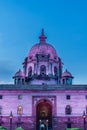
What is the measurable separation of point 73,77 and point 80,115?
460 inches

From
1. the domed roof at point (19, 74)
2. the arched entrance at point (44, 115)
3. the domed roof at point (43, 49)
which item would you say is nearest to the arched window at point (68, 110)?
the arched entrance at point (44, 115)

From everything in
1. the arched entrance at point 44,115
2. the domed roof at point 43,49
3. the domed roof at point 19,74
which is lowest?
the arched entrance at point 44,115

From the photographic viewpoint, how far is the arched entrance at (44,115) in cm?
6003

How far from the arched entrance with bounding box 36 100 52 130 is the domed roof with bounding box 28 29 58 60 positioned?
11.3m

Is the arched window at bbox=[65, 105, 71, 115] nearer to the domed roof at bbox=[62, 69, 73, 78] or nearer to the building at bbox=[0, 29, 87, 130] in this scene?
the building at bbox=[0, 29, 87, 130]

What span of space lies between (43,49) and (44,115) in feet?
48.3

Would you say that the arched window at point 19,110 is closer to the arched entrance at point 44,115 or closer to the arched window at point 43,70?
the arched entrance at point 44,115

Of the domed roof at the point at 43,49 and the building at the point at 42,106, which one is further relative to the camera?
the domed roof at the point at 43,49

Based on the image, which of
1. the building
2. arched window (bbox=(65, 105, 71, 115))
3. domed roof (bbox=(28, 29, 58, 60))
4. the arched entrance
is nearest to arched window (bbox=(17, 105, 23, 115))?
the building

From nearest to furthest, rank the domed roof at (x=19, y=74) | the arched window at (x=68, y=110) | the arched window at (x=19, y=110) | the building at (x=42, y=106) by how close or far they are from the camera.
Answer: the building at (x=42, y=106), the arched window at (x=19, y=110), the arched window at (x=68, y=110), the domed roof at (x=19, y=74)

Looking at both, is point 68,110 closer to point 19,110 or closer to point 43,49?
point 19,110

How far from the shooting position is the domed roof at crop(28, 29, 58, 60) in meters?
69.1

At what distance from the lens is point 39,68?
66.9m

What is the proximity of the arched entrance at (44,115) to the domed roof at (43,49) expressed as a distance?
11310 mm
